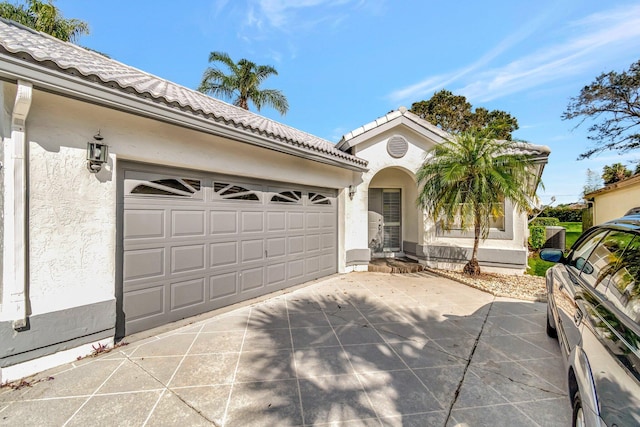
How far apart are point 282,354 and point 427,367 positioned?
82.9 inches

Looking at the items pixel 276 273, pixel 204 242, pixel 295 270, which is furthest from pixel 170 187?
pixel 295 270

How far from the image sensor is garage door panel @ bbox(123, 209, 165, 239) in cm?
446

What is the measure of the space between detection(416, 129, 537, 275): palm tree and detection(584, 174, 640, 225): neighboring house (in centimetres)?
954

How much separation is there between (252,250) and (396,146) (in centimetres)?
668

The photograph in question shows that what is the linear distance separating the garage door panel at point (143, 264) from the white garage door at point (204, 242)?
0.01m

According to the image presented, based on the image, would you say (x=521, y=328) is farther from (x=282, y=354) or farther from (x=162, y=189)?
(x=162, y=189)

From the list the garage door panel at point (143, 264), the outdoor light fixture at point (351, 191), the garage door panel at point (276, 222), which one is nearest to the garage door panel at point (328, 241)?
the outdoor light fixture at point (351, 191)

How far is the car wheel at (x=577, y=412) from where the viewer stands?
2133 millimetres

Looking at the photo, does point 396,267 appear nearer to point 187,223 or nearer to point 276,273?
point 276,273

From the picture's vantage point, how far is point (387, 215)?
11.8 meters

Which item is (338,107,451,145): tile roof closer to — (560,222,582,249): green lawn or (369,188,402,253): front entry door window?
(369,188,402,253): front entry door window

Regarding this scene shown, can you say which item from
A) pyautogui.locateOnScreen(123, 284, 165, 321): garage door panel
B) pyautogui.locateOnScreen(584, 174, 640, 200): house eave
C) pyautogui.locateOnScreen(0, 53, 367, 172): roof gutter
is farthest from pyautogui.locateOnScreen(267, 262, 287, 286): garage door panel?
pyautogui.locateOnScreen(584, 174, 640, 200): house eave

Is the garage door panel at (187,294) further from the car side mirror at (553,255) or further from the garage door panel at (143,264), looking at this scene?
the car side mirror at (553,255)

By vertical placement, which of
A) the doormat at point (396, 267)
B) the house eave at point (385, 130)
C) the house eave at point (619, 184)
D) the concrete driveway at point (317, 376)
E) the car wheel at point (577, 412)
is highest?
the house eave at point (385, 130)
